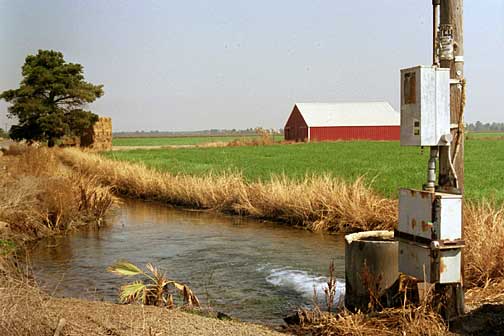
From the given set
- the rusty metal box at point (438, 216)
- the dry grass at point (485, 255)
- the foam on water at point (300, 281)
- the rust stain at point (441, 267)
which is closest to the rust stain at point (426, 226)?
the rusty metal box at point (438, 216)

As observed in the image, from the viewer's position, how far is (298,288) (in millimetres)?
9703

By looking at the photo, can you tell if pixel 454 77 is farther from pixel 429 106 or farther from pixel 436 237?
pixel 436 237

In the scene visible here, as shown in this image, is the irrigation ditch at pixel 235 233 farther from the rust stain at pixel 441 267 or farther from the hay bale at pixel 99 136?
the hay bale at pixel 99 136

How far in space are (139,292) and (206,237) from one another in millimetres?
6615

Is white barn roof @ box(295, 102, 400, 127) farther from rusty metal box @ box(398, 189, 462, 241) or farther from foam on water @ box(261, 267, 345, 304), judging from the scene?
rusty metal box @ box(398, 189, 462, 241)

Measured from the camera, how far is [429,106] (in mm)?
6395

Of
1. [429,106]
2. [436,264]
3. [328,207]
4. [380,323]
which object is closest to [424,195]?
[436,264]

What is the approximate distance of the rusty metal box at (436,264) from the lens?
642 cm

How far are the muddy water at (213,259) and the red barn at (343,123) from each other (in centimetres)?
5654

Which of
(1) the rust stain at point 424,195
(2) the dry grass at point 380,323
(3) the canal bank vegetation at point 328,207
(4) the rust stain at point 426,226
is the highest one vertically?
(1) the rust stain at point 424,195

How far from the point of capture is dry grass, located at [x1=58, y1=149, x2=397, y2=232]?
14617 millimetres

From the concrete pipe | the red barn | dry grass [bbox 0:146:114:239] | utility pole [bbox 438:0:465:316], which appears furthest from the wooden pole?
the red barn

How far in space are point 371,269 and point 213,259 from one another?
196 inches

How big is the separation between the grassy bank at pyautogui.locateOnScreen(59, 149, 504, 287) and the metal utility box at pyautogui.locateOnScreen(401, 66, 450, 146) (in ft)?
8.80
